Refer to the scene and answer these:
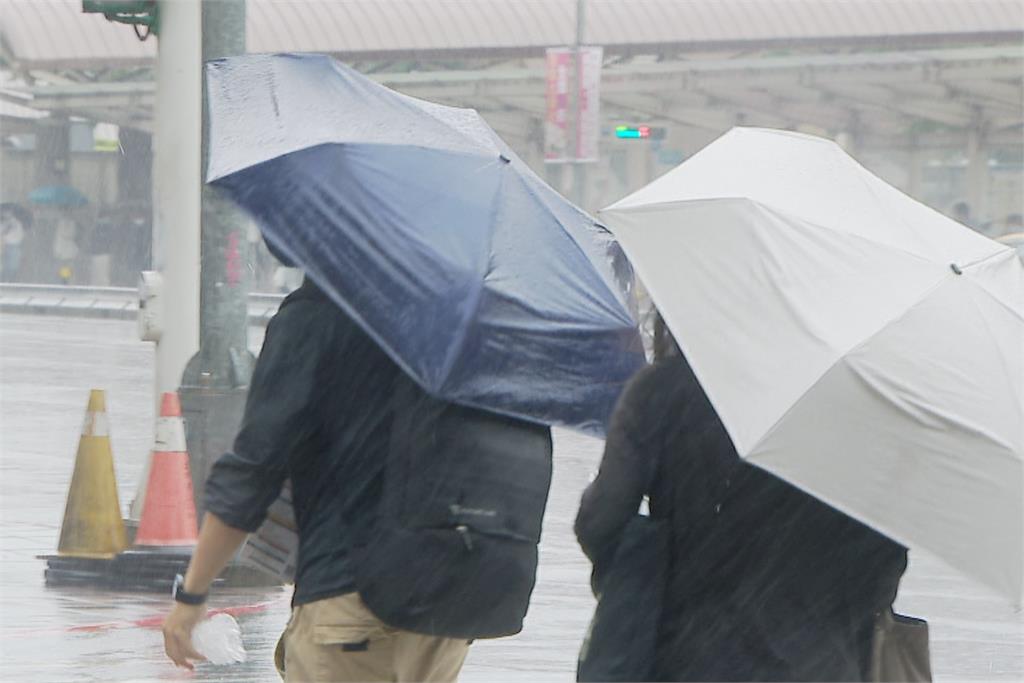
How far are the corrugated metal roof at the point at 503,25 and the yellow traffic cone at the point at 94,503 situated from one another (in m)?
23.0

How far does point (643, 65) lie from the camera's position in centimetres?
3609

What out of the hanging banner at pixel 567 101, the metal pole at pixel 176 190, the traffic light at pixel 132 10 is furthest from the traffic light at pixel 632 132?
the traffic light at pixel 132 10

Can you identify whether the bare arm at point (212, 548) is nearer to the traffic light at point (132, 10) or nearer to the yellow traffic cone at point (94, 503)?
the yellow traffic cone at point (94, 503)

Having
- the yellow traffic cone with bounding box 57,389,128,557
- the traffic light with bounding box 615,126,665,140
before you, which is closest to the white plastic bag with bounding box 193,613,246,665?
the yellow traffic cone with bounding box 57,389,128,557

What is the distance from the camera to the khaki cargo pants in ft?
12.2

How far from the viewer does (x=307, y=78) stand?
4.14 meters

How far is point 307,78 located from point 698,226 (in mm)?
1024

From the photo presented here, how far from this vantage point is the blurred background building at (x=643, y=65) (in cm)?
3319

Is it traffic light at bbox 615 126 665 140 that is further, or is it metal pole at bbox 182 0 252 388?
traffic light at bbox 615 126 665 140

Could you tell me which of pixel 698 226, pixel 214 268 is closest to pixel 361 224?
pixel 698 226

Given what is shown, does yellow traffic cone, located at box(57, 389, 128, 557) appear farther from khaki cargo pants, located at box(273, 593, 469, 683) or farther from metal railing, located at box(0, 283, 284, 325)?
metal railing, located at box(0, 283, 284, 325)

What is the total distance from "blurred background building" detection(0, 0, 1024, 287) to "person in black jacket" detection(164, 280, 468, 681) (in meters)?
26.7

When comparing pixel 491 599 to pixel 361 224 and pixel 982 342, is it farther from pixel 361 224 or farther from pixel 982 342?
pixel 982 342

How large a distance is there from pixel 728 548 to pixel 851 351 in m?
0.41
